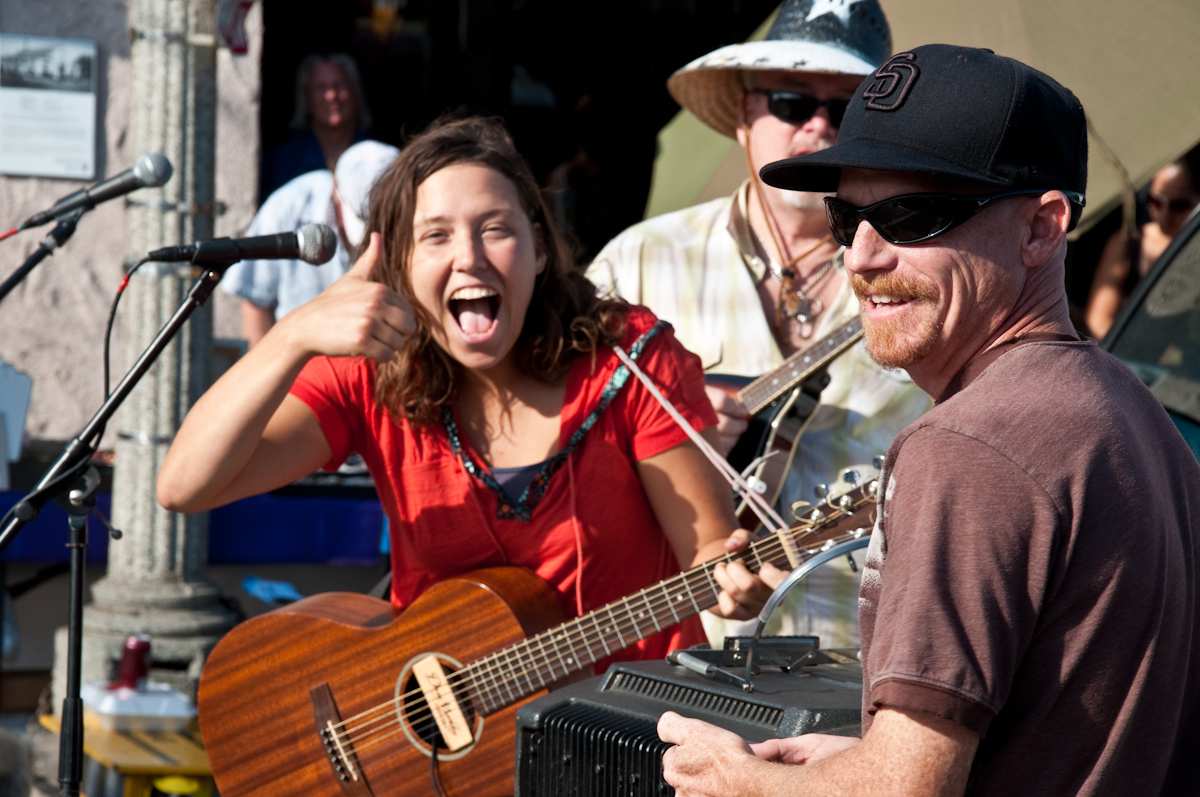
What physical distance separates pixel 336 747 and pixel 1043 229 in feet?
6.39

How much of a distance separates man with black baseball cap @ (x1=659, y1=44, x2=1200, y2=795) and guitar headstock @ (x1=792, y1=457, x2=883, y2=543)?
42.8 inches

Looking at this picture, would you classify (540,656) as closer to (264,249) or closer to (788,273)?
(264,249)

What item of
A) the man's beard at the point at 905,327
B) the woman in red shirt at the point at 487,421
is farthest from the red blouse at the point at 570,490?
the man's beard at the point at 905,327

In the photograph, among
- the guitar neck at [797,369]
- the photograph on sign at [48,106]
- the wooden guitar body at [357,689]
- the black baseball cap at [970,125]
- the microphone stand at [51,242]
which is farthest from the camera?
the photograph on sign at [48,106]

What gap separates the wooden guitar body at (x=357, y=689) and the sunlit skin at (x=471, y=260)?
1.49 feet

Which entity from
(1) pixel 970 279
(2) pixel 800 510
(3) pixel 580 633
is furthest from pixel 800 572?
(1) pixel 970 279

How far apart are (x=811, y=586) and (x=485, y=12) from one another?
523cm

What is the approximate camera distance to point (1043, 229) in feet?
5.48

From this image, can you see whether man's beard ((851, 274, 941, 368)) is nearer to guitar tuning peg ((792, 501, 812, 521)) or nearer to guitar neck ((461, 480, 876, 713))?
guitar tuning peg ((792, 501, 812, 521))

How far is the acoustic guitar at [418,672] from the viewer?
2.96 m

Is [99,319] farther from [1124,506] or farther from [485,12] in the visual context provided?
[1124,506]

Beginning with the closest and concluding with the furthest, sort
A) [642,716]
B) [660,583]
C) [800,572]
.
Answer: [642,716]
[800,572]
[660,583]

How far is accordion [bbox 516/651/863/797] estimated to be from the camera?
215 centimetres

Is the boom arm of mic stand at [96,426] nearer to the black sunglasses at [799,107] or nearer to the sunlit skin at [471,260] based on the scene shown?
the sunlit skin at [471,260]
